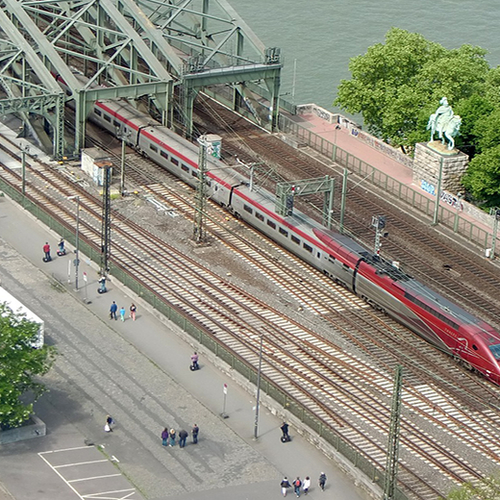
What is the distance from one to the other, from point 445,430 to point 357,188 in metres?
37.2

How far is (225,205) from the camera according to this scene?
347ft

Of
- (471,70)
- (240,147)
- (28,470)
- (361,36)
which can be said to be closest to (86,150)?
(240,147)

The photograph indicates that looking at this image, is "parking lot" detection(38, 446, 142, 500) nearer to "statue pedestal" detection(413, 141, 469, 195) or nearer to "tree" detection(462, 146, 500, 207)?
"tree" detection(462, 146, 500, 207)

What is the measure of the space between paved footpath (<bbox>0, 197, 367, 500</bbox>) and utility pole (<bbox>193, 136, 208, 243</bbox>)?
9.20 metres

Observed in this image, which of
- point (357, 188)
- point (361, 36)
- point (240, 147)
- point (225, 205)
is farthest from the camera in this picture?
point (361, 36)

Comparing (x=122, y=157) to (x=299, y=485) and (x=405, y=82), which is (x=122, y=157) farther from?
(x=299, y=485)

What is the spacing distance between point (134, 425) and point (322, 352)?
47.5 feet

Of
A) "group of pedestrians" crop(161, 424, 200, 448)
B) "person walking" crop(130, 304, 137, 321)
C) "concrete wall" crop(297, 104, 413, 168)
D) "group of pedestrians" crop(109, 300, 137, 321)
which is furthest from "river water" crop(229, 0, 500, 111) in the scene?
"group of pedestrians" crop(161, 424, 200, 448)

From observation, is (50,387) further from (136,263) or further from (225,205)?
(225,205)

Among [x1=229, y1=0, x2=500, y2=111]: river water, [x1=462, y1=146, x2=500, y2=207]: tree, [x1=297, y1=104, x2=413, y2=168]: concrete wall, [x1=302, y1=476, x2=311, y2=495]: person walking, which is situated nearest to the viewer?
[x1=302, y1=476, x2=311, y2=495]: person walking

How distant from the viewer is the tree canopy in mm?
113438

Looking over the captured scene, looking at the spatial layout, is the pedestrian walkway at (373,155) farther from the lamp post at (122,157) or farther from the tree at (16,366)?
the tree at (16,366)

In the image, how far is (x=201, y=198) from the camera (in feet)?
320

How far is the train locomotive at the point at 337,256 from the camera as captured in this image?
8400cm
